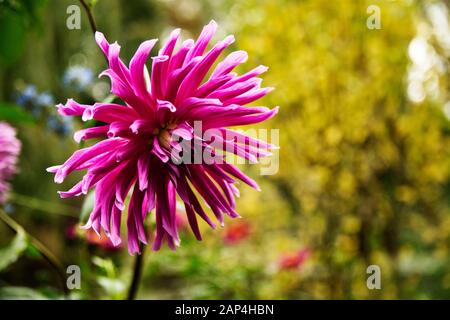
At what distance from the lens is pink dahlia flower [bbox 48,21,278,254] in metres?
0.43

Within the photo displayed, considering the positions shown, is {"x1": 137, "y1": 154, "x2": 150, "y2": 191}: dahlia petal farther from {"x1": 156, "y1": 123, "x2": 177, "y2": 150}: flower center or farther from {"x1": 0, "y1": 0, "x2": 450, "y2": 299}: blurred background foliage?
{"x1": 0, "y1": 0, "x2": 450, "y2": 299}: blurred background foliage

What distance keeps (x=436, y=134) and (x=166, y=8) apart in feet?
7.95

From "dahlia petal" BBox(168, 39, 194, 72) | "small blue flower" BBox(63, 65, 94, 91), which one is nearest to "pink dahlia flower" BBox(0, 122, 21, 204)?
"small blue flower" BBox(63, 65, 94, 91)

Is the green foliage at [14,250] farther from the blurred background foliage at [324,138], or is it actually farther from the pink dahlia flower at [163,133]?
the blurred background foliage at [324,138]

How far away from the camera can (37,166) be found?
63.7 inches

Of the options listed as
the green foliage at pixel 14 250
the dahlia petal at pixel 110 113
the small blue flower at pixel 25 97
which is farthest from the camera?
the small blue flower at pixel 25 97

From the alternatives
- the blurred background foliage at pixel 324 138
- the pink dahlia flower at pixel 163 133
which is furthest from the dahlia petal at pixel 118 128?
the blurred background foliage at pixel 324 138

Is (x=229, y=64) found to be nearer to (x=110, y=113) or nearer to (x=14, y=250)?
(x=110, y=113)

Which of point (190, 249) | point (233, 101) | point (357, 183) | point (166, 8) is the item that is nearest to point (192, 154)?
point (233, 101)

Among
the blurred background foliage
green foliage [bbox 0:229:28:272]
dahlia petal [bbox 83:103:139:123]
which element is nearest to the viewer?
dahlia petal [bbox 83:103:139:123]

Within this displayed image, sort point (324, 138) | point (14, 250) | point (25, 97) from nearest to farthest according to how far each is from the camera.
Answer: point (14, 250), point (25, 97), point (324, 138)

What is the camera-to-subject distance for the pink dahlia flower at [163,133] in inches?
16.8

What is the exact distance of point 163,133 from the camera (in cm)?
46

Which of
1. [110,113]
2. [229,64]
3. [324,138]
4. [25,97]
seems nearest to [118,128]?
[110,113]
